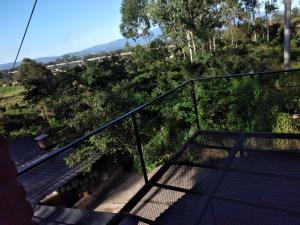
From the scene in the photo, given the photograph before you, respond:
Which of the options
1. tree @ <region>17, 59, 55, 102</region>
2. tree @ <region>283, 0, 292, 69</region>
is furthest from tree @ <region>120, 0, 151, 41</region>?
tree @ <region>283, 0, 292, 69</region>

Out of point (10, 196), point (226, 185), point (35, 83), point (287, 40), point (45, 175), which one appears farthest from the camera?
point (35, 83)

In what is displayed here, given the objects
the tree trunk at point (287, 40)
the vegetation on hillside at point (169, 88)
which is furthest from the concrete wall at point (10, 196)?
the tree trunk at point (287, 40)


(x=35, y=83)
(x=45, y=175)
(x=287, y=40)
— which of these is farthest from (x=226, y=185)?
(x=35, y=83)

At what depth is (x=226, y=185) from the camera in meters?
2.25

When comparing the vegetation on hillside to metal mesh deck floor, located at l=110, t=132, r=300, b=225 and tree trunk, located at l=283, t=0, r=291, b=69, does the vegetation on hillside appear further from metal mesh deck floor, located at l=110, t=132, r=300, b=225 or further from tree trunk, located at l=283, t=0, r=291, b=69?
metal mesh deck floor, located at l=110, t=132, r=300, b=225

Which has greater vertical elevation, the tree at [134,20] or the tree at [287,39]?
the tree at [134,20]

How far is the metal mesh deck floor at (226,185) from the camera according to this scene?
1929 millimetres

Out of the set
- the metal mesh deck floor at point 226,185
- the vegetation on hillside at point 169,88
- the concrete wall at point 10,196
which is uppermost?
the concrete wall at point 10,196

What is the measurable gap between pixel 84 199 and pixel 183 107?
397 cm

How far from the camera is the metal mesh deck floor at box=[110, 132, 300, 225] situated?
193 cm

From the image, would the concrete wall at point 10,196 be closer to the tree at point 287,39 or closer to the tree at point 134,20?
the tree at point 287,39

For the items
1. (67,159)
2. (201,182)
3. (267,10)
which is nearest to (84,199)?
(67,159)

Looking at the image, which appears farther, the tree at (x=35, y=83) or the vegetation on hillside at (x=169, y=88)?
the tree at (x=35, y=83)

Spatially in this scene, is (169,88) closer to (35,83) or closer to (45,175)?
(45,175)
